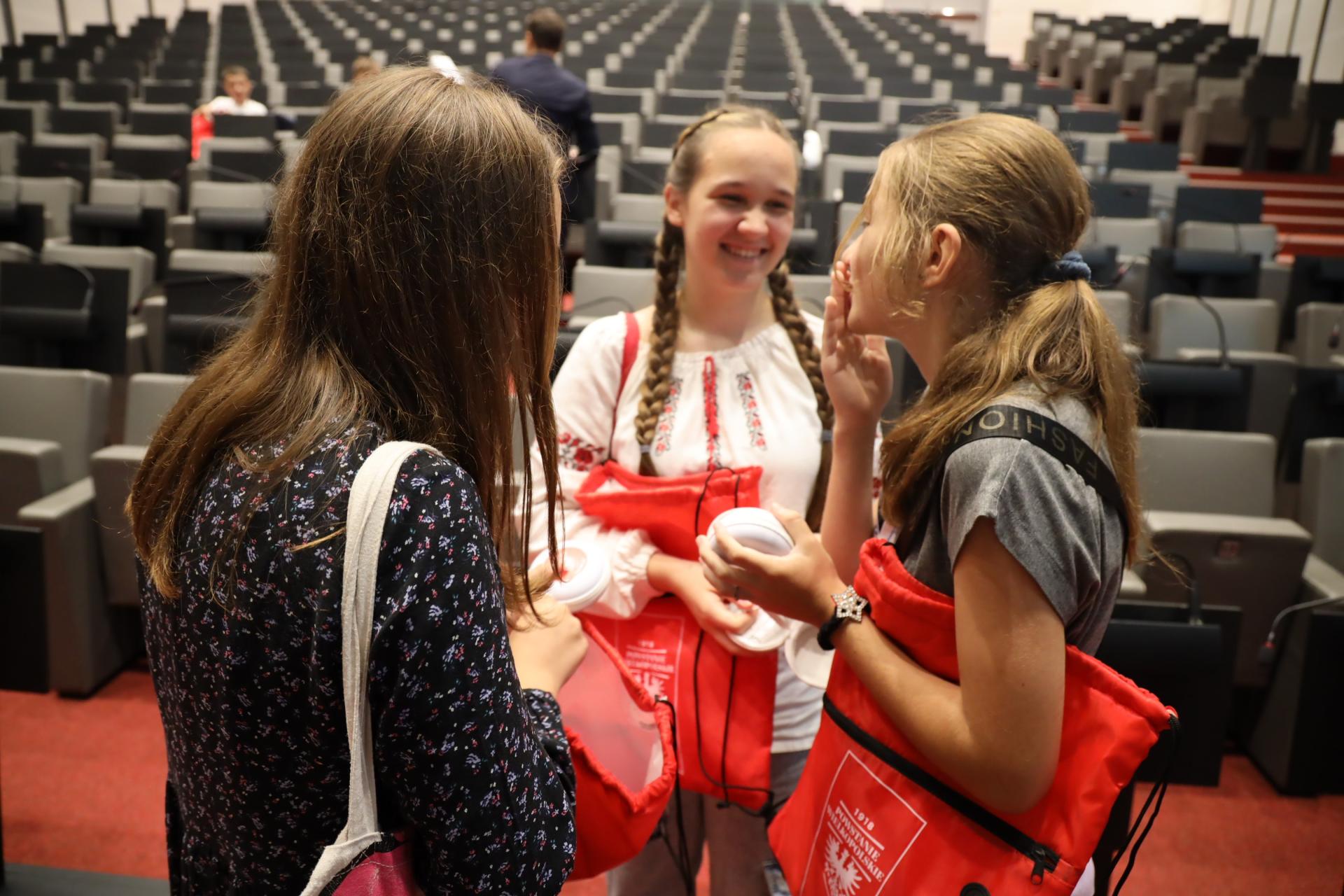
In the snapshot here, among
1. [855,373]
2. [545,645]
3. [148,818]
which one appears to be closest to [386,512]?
[545,645]

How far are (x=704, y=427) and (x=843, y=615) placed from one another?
1.58 ft

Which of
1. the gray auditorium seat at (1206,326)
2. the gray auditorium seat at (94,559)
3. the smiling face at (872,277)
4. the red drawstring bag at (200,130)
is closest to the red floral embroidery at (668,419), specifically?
the smiling face at (872,277)

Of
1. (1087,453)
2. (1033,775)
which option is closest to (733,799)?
(1033,775)

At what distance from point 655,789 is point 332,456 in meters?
0.53

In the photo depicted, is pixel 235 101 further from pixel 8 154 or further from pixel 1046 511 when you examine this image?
pixel 1046 511

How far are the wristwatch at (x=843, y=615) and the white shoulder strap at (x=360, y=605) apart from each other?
0.50m

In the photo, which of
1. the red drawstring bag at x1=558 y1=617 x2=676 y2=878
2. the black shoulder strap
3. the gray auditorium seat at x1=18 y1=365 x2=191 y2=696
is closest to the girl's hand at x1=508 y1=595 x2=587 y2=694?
the red drawstring bag at x1=558 y1=617 x2=676 y2=878

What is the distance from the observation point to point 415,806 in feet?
2.43

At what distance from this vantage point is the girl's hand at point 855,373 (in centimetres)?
129

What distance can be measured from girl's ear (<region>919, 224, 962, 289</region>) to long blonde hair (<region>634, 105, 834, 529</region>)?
1.56 feet

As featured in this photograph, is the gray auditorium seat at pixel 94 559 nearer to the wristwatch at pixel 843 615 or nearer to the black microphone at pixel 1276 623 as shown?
the wristwatch at pixel 843 615

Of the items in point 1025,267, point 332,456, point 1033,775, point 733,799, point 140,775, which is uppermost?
point 1025,267

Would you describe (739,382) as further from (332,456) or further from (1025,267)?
(332,456)

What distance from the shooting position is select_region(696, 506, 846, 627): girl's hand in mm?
1103
